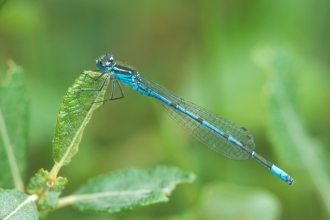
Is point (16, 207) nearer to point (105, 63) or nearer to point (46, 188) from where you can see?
point (46, 188)

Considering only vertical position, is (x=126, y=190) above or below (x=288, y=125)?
below

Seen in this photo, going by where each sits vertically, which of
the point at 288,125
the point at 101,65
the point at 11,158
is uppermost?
the point at 288,125

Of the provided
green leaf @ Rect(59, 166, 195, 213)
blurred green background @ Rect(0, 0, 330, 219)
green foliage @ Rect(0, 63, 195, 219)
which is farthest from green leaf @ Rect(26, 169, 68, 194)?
blurred green background @ Rect(0, 0, 330, 219)

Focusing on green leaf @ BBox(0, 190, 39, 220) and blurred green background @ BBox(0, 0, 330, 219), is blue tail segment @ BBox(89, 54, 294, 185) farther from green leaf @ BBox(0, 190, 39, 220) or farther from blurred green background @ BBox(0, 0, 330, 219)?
green leaf @ BBox(0, 190, 39, 220)

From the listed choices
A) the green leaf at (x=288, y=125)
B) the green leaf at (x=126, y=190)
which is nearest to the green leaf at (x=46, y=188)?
the green leaf at (x=126, y=190)

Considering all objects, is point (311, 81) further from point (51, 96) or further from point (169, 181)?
point (169, 181)

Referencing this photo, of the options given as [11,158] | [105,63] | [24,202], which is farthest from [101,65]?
[24,202]

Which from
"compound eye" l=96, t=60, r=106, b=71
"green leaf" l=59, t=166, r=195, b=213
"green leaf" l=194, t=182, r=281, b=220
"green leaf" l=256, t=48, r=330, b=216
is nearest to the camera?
"green leaf" l=59, t=166, r=195, b=213
